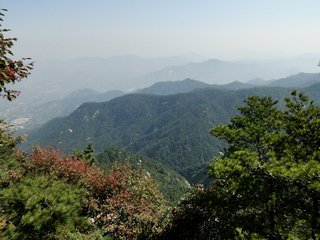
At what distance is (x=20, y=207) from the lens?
56.0 ft

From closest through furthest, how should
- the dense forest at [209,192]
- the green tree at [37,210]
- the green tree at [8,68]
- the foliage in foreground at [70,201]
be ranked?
the green tree at [8,68]
the dense forest at [209,192]
the green tree at [37,210]
the foliage in foreground at [70,201]

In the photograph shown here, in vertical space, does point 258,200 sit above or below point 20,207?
above

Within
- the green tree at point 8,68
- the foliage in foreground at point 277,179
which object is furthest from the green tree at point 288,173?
the green tree at point 8,68

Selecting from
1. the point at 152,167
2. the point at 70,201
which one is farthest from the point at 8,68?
the point at 152,167

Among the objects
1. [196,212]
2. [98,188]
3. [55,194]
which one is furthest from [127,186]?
[55,194]

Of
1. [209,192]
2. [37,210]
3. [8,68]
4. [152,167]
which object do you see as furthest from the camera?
[152,167]

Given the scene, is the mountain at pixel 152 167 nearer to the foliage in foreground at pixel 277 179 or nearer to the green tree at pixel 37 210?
the foliage in foreground at pixel 277 179

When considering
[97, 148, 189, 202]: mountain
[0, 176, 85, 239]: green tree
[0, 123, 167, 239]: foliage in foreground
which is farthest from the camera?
[97, 148, 189, 202]: mountain

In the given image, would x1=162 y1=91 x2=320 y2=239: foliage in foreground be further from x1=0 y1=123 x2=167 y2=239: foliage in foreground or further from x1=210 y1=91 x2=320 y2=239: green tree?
x1=0 y1=123 x2=167 y2=239: foliage in foreground

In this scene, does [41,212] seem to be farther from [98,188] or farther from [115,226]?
[98,188]

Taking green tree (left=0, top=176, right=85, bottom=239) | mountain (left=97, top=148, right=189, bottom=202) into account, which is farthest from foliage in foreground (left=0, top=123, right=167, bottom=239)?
mountain (left=97, top=148, right=189, bottom=202)

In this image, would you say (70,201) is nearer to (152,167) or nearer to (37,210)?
(37,210)

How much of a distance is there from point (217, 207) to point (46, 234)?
8295 mm

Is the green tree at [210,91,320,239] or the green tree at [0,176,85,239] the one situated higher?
the green tree at [210,91,320,239]
